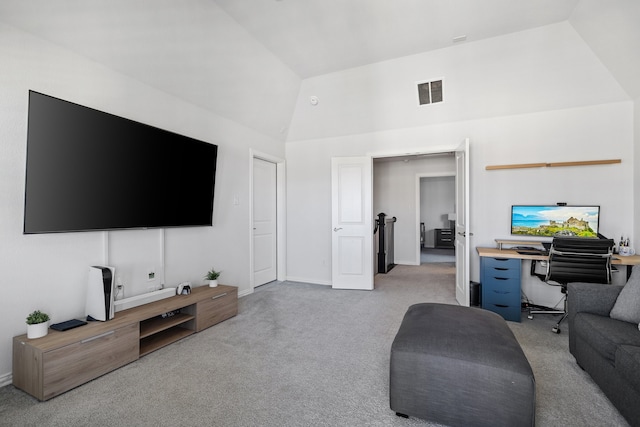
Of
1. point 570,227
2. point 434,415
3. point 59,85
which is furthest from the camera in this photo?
point 570,227

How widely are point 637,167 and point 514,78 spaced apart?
1714 millimetres

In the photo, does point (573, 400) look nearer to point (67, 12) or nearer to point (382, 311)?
point (382, 311)

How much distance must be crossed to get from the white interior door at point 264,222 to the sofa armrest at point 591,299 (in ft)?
12.6

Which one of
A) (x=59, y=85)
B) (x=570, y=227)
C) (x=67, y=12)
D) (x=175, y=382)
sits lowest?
(x=175, y=382)

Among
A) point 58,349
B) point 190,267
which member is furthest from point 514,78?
point 58,349

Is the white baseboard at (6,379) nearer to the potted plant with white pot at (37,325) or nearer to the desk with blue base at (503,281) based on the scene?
the potted plant with white pot at (37,325)

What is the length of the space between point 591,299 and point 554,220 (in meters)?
1.80

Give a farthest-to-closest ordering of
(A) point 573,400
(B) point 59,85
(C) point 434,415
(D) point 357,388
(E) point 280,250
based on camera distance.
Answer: (E) point 280,250 < (B) point 59,85 < (D) point 357,388 < (A) point 573,400 < (C) point 434,415

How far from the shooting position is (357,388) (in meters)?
1.99

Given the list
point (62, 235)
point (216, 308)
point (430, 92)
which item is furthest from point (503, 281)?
point (62, 235)

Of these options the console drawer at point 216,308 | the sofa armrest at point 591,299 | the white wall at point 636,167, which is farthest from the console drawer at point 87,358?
the white wall at point 636,167

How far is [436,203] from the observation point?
9.55 metres

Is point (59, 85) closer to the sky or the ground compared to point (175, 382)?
closer to the sky

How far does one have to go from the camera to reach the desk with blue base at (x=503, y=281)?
3.27m
